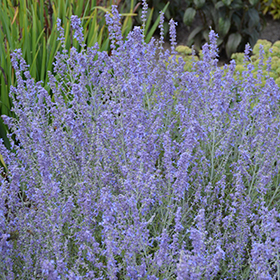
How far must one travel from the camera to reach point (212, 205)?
98.5 inches

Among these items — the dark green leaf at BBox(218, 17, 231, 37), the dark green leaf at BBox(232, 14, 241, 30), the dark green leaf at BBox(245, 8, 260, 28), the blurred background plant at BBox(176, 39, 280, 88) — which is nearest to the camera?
the blurred background plant at BBox(176, 39, 280, 88)

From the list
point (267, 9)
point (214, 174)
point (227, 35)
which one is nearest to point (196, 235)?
point (214, 174)

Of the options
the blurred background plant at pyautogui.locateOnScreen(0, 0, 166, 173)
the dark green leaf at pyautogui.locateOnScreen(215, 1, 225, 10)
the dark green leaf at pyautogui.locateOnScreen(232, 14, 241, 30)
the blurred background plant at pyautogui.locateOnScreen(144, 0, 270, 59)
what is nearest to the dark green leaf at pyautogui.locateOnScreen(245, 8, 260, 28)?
the blurred background plant at pyautogui.locateOnScreen(144, 0, 270, 59)

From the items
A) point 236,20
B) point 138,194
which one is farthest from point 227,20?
point 138,194

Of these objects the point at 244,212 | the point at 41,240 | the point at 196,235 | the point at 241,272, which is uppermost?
the point at 196,235

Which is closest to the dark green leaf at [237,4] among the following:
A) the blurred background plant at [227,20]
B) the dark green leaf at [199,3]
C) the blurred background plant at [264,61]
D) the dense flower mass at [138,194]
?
the blurred background plant at [227,20]

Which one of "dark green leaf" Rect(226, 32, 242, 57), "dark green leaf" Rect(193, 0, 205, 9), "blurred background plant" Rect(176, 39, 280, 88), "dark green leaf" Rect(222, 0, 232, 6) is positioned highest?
"dark green leaf" Rect(222, 0, 232, 6)

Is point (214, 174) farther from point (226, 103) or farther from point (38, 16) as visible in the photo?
point (38, 16)

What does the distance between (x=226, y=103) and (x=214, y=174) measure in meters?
0.47

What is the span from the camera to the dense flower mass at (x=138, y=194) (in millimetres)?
1839

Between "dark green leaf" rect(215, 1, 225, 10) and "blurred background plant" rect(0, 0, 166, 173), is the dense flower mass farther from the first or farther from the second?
"dark green leaf" rect(215, 1, 225, 10)

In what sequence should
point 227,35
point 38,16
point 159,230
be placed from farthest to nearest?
point 227,35 < point 38,16 < point 159,230

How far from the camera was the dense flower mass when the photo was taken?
1839 mm

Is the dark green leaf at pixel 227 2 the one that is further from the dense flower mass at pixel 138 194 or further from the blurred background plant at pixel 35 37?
the dense flower mass at pixel 138 194
